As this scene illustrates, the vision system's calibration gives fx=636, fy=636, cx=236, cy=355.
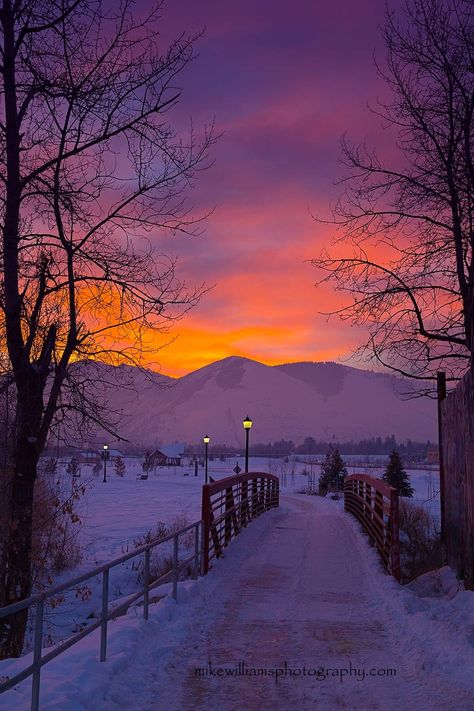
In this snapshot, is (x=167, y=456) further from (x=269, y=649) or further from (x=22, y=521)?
(x=269, y=649)

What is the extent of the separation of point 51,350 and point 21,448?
166 centimetres

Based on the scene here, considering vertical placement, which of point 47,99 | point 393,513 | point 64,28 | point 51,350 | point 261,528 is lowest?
point 261,528

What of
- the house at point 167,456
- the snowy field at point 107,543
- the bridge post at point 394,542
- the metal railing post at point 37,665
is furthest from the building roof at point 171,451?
the metal railing post at point 37,665

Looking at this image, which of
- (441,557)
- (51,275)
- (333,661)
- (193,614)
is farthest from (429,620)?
(51,275)

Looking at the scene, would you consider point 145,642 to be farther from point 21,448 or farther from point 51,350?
point 51,350

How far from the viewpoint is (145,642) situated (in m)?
6.74

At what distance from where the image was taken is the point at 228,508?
1455cm

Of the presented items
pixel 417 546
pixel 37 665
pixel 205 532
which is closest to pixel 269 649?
pixel 37 665

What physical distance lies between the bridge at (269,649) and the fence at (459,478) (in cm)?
93

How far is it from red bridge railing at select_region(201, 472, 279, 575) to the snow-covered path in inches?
36.3

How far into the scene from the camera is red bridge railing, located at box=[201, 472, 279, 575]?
11445mm

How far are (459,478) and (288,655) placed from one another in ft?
13.7

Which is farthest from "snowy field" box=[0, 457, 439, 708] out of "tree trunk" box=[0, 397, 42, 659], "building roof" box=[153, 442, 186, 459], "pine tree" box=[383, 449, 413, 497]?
"building roof" box=[153, 442, 186, 459]

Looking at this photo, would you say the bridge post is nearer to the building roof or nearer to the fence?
the fence
